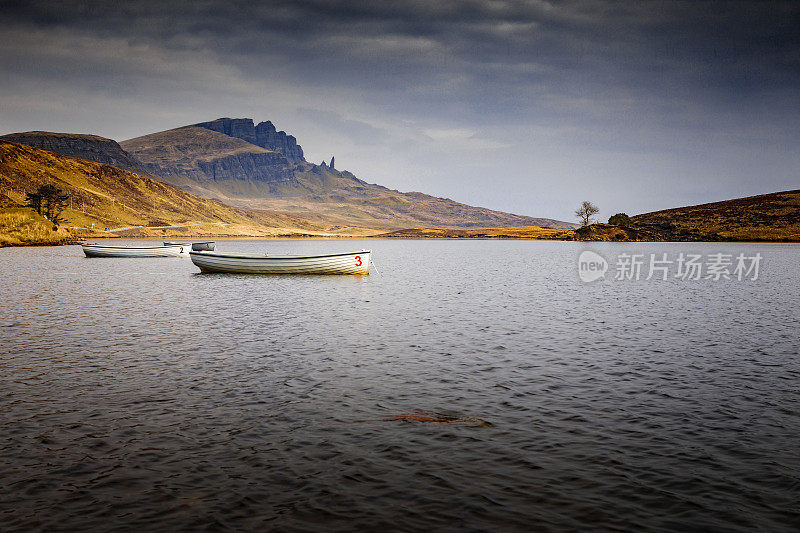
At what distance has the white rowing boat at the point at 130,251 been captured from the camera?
86750mm

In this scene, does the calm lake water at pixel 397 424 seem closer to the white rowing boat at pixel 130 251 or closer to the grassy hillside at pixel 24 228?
the white rowing boat at pixel 130 251

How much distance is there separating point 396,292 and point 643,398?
28253 millimetres

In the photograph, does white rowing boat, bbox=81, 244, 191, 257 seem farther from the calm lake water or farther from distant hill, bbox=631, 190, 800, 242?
distant hill, bbox=631, 190, 800, 242

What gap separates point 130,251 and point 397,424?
8929cm

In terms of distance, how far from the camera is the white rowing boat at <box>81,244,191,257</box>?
→ 285 ft

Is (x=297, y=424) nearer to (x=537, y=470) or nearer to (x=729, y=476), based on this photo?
(x=537, y=470)

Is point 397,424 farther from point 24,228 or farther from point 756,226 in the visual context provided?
point 756,226

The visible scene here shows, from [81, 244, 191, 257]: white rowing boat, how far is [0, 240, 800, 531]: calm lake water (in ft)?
221

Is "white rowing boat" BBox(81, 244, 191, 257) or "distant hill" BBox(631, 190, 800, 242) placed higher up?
"distant hill" BBox(631, 190, 800, 242)

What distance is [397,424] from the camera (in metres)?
12.1

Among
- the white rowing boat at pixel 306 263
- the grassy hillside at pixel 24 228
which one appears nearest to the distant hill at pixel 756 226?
the white rowing boat at pixel 306 263

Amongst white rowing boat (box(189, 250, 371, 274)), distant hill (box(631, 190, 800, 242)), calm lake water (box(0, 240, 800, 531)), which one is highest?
distant hill (box(631, 190, 800, 242))

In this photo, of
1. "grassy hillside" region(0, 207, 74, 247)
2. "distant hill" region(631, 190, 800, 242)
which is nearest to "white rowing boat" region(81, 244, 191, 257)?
"grassy hillside" region(0, 207, 74, 247)

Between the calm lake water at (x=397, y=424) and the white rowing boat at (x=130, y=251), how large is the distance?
67.5 meters
